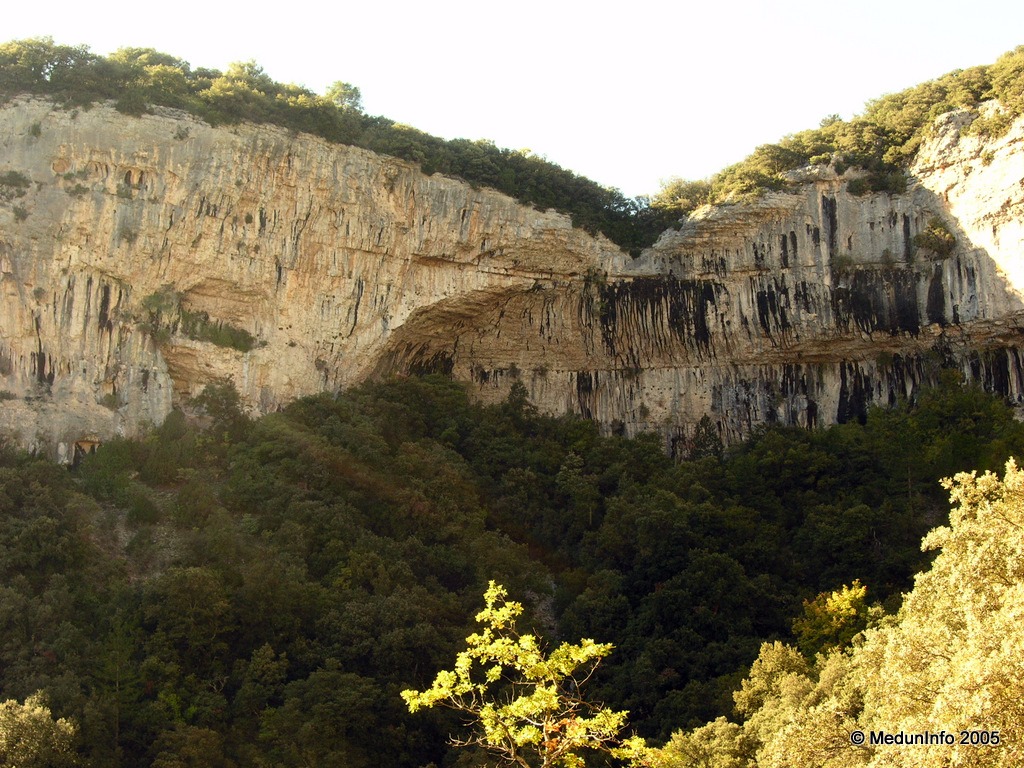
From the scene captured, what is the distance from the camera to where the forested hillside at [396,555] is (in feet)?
73.9

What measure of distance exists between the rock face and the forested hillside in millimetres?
1701

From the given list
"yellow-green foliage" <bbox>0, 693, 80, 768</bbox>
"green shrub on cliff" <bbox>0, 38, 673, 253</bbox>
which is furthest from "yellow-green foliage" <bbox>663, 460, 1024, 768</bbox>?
"green shrub on cliff" <bbox>0, 38, 673, 253</bbox>

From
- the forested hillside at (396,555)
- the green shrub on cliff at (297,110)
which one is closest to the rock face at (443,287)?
the green shrub on cliff at (297,110)

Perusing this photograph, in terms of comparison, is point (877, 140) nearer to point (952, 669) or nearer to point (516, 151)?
point (516, 151)

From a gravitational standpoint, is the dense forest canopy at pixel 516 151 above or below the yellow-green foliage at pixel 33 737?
above

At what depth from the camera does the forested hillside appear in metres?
22.5

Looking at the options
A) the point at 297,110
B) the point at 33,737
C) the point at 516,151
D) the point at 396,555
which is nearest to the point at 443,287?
the point at 516,151

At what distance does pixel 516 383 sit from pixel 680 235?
7.25 metres

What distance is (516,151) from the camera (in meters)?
38.9

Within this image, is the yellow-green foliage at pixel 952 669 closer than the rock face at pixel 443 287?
Yes

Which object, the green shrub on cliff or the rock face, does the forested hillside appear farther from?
the green shrub on cliff

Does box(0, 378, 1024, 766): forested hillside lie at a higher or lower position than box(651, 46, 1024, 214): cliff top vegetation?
lower

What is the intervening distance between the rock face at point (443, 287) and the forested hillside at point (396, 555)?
5.58 feet

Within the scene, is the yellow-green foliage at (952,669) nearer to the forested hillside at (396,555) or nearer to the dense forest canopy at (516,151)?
the forested hillside at (396,555)
